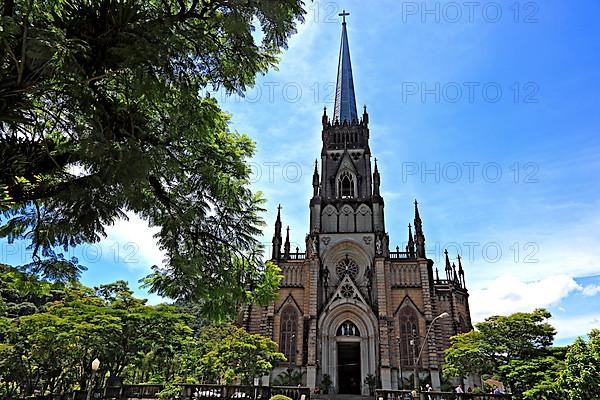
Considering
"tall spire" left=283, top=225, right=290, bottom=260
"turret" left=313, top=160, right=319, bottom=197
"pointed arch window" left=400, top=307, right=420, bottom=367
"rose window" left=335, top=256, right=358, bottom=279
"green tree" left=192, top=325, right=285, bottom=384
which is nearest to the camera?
"green tree" left=192, top=325, right=285, bottom=384

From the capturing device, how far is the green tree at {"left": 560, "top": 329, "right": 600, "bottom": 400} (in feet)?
40.9

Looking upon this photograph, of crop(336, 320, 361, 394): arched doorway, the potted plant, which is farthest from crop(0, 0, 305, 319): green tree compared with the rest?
crop(336, 320, 361, 394): arched doorway

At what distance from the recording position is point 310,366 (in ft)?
92.3

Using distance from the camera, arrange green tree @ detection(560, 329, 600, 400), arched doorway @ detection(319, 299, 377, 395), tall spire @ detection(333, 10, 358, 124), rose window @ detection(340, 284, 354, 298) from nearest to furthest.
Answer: green tree @ detection(560, 329, 600, 400), arched doorway @ detection(319, 299, 377, 395), rose window @ detection(340, 284, 354, 298), tall spire @ detection(333, 10, 358, 124)

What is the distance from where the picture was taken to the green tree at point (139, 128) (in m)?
4.30

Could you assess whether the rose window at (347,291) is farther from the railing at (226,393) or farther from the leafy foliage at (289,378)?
the railing at (226,393)

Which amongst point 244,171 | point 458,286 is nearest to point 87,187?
point 244,171

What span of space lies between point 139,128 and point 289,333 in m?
27.5

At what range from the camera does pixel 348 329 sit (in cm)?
3050

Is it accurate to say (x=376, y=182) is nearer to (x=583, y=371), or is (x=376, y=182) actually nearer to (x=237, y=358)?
(x=237, y=358)

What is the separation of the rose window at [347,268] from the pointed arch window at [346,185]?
6.03 m

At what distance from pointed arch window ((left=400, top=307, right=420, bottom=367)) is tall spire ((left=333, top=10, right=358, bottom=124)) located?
19214 mm

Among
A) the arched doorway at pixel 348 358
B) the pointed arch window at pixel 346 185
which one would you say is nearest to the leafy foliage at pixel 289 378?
the arched doorway at pixel 348 358

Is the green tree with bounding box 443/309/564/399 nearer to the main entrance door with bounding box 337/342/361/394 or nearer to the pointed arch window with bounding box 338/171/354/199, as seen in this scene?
the main entrance door with bounding box 337/342/361/394
